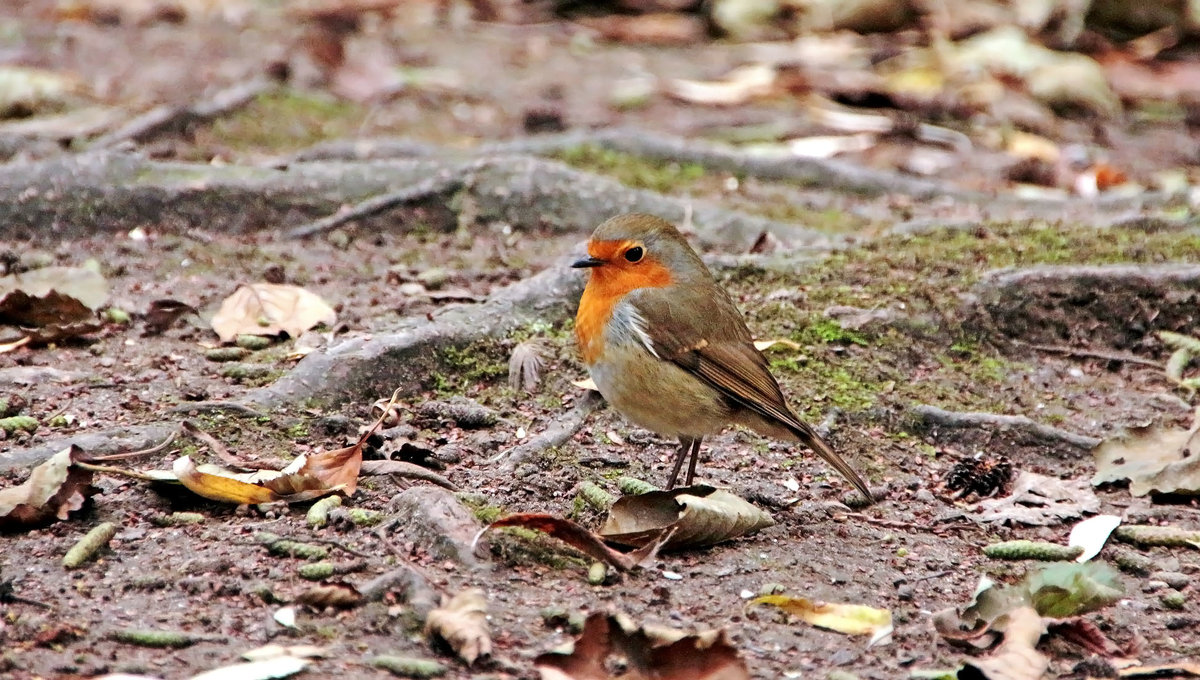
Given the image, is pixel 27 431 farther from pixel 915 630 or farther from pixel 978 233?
pixel 978 233

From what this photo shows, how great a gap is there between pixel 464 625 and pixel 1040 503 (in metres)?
2.13

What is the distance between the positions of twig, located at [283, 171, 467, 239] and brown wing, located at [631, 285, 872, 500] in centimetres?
216

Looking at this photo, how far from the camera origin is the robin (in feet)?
13.5

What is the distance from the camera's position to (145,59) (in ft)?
30.1

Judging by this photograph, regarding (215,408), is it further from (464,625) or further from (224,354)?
(464,625)

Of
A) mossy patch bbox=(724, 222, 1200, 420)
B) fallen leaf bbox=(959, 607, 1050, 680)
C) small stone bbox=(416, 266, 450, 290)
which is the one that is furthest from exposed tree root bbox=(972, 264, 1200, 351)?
fallen leaf bbox=(959, 607, 1050, 680)

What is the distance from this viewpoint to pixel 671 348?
4.26 metres

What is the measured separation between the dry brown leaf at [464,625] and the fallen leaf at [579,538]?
1.04 feet

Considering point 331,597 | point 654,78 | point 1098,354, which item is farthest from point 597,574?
point 654,78

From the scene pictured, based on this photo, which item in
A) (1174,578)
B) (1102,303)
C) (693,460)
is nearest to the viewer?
(1174,578)

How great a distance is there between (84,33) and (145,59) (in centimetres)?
77

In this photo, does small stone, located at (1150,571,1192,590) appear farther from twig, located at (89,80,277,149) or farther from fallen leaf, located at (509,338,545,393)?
twig, located at (89,80,277,149)

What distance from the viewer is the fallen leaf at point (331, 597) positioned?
3020 millimetres

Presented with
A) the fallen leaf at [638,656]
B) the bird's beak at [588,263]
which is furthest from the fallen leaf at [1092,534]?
the bird's beak at [588,263]
